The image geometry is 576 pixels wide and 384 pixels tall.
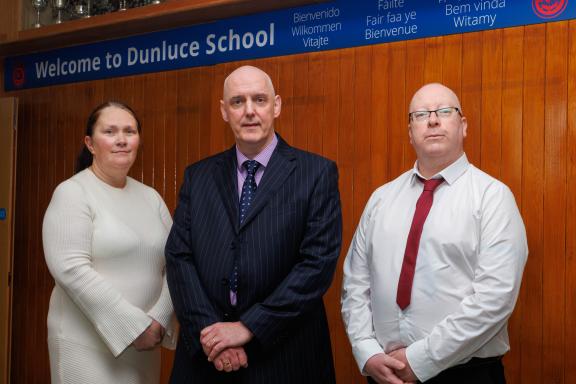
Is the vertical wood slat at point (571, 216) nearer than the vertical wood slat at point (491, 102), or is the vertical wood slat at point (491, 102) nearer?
the vertical wood slat at point (571, 216)

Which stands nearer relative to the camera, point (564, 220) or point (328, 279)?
point (328, 279)

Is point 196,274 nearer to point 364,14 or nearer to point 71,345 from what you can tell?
point 71,345

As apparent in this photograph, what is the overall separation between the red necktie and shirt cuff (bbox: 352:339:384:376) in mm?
175

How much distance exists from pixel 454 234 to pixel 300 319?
23.8 inches

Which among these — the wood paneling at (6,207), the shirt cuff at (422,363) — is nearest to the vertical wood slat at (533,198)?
the shirt cuff at (422,363)

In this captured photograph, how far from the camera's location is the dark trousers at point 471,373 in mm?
2229

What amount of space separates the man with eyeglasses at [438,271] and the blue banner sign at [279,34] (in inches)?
32.8

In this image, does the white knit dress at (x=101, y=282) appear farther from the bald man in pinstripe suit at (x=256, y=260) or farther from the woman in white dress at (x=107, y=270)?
the bald man in pinstripe suit at (x=256, y=260)

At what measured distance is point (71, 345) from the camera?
2.61 metres

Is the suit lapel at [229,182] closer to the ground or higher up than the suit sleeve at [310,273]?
higher up

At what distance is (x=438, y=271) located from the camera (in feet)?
7.36

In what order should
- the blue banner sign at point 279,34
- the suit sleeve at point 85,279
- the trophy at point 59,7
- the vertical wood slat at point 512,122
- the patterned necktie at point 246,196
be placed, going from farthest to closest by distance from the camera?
the trophy at point 59,7 < the blue banner sign at point 279,34 < the vertical wood slat at point 512,122 < the suit sleeve at point 85,279 < the patterned necktie at point 246,196

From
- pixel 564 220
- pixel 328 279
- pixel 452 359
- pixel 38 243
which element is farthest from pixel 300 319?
pixel 38 243

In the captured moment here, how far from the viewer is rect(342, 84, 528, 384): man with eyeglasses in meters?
2.16
